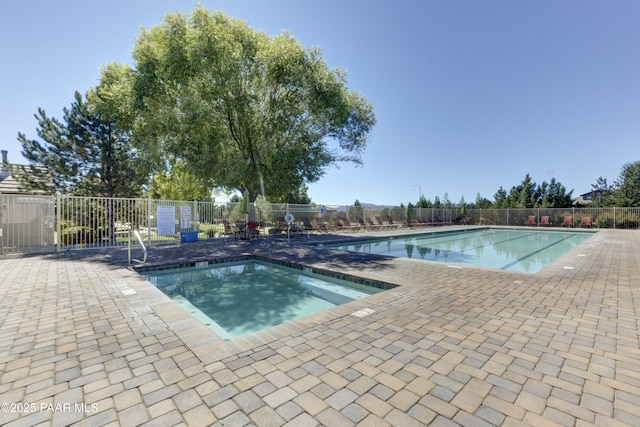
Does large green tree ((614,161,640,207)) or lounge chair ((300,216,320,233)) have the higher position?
large green tree ((614,161,640,207))

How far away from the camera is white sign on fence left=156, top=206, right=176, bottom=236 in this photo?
10.0 m

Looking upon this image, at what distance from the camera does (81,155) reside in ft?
42.6

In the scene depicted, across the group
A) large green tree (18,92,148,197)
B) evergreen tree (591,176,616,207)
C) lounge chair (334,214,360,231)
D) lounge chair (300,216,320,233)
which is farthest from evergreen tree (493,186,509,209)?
large green tree (18,92,148,197)

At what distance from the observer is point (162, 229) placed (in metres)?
10.1

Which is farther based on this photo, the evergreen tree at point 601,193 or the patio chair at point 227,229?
the evergreen tree at point 601,193

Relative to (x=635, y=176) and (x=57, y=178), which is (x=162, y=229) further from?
(x=635, y=176)

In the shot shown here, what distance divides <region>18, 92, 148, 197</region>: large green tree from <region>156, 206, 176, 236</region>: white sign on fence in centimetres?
454

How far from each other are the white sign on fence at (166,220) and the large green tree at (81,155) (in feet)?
14.9

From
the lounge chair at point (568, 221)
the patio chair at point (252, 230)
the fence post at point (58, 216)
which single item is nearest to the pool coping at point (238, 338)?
the fence post at point (58, 216)

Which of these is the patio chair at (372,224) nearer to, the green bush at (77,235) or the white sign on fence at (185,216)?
the white sign on fence at (185,216)

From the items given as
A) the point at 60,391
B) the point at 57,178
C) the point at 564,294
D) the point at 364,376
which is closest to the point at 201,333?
the point at 60,391

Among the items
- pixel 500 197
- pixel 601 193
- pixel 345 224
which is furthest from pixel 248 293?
pixel 601 193

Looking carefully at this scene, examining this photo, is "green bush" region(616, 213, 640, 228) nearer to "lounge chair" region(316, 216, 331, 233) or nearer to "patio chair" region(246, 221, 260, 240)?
"lounge chair" region(316, 216, 331, 233)

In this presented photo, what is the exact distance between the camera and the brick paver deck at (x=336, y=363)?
5.72 feet
